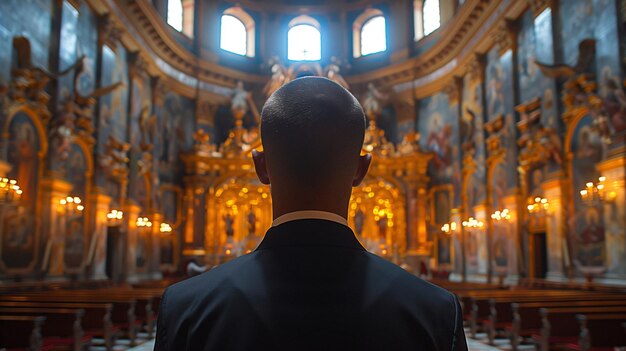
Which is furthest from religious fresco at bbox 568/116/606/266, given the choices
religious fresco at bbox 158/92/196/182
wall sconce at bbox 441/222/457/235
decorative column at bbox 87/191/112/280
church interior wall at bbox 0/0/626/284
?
religious fresco at bbox 158/92/196/182

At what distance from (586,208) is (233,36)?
23.6 m

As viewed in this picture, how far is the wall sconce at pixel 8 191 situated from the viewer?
1205 cm

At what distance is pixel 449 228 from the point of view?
26906 mm

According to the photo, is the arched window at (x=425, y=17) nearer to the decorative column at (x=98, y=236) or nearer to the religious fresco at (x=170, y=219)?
the religious fresco at (x=170, y=219)

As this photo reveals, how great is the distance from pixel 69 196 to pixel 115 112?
5.54m

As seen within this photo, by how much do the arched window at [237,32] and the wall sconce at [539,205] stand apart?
20.6 meters

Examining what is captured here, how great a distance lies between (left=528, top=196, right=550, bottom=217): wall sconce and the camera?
1703 centimetres

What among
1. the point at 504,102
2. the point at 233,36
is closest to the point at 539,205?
the point at 504,102

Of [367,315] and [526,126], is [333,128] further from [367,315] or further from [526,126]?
[526,126]

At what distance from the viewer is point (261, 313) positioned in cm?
143

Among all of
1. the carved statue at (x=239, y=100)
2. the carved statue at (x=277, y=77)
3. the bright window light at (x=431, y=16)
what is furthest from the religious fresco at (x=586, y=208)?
the carved statue at (x=239, y=100)

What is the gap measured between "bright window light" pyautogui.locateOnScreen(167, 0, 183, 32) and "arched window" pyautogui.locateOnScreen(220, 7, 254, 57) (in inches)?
114

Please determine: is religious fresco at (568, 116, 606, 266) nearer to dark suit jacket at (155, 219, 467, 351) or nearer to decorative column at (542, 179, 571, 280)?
decorative column at (542, 179, 571, 280)

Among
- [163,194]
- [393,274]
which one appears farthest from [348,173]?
[163,194]
